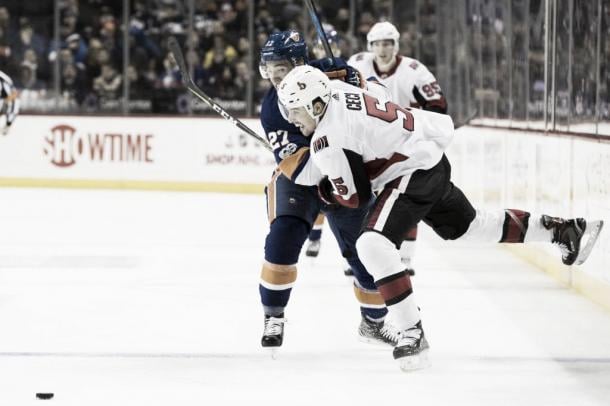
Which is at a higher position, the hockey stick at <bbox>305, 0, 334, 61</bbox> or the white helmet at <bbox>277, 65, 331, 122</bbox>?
the hockey stick at <bbox>305, 0, 334, 61</bbox>

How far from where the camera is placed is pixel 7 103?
11.2 m

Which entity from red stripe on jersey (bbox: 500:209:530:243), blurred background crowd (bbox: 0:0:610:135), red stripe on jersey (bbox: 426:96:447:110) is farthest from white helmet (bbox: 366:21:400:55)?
blurred background crowd (bbox: 0:0:610:135)

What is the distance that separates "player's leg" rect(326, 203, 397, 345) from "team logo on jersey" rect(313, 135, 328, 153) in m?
0.51

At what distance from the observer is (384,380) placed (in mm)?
3471

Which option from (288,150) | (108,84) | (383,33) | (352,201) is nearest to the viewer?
(352,201)

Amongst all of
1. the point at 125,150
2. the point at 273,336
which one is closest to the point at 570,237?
the point at 273,336

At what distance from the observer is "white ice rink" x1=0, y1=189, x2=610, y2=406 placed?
3.32 metres

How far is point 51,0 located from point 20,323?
7735mm

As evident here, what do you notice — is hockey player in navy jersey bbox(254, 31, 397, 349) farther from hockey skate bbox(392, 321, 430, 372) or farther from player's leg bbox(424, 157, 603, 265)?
hockey skate bbox(392, 321, 430, 372)

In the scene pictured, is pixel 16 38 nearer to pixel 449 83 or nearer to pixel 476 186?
pixel 449 83

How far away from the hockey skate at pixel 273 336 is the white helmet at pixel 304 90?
772mm

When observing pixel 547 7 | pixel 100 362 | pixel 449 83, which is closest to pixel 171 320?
pixel 100 362

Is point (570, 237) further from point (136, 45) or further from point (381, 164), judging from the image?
point (136, 45)

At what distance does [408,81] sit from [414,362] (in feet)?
8.42
